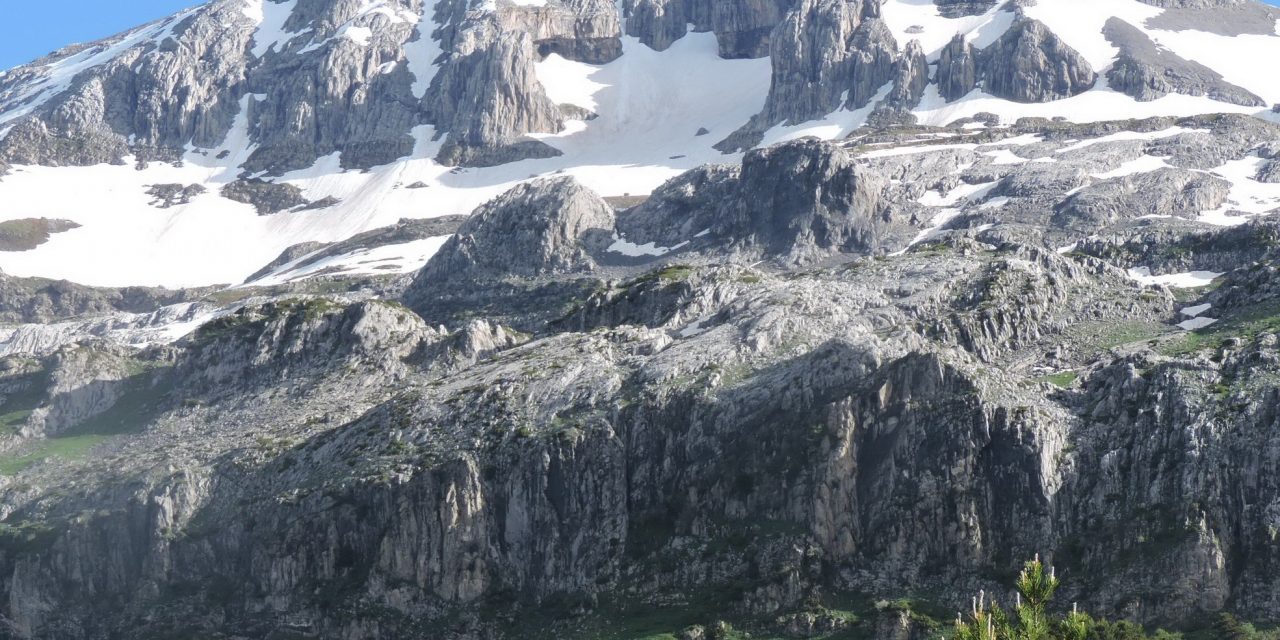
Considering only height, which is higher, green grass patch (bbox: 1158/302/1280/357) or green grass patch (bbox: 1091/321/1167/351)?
green grass patch (bbox: 1158/302/1280/357)

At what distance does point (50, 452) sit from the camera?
145m

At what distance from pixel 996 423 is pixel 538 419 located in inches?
1336

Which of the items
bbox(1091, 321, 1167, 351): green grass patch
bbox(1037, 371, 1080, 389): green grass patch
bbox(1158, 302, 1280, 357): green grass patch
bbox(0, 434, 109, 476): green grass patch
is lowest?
bbox(0, 434, 109, 476): green grass patch

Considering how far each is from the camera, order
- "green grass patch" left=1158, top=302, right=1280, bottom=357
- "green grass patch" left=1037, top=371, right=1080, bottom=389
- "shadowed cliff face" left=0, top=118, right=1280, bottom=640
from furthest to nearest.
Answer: "green grass patch" left=1158, top=302, right=1280, bottom=357 < "green grass patch" left=1037, top=371, right=1080, bottom=389 < "shadowed cliff face" left=0, top=118, right=1280, bottom=640

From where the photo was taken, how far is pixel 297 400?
14312cm

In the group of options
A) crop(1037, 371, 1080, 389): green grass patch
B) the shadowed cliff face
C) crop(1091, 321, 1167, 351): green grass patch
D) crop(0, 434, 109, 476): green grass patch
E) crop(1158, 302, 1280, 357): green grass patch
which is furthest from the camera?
crop(0, 434, 109, 476): green grass patch

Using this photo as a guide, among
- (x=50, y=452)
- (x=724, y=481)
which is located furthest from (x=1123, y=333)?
(x=50, y=452)

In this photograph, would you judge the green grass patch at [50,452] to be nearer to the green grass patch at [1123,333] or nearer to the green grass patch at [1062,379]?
the green grass patch at [1062,379]

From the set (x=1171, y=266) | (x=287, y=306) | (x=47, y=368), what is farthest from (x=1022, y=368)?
(x=47, y=368)

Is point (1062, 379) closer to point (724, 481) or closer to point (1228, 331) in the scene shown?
point (1228, 331)

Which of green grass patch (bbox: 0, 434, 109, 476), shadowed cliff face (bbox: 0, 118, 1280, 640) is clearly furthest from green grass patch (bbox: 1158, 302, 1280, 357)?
green grass patch (bbox: 0, 434, 109, 476)

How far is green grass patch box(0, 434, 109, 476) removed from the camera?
461ft

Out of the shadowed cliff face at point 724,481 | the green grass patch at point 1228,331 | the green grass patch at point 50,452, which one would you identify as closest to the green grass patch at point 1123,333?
the shadowed cliff face at point 724,481

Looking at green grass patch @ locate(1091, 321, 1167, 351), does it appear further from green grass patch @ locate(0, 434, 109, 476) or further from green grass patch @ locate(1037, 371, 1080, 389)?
green grass patch @ locate(0, 434, 109, 476)
